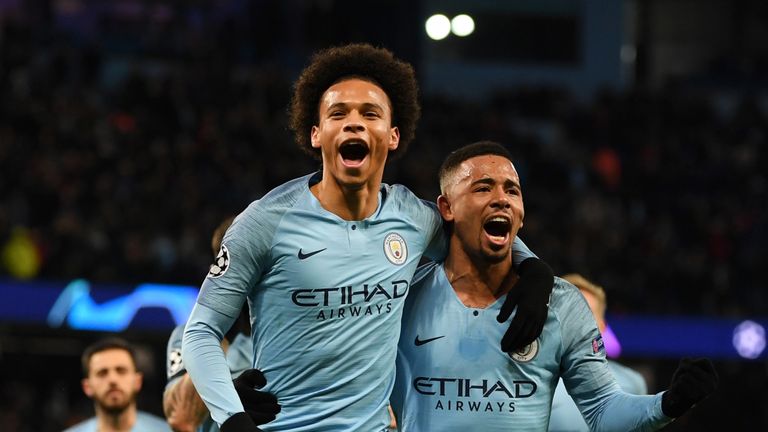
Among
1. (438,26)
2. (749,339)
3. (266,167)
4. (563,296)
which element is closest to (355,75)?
(563,296)

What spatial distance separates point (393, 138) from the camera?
4.36 metres

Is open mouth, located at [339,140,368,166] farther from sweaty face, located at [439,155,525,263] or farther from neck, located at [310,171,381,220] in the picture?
sweaty face, located at [439,155,525,263]

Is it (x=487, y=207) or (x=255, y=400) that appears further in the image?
(x=487, y=207)

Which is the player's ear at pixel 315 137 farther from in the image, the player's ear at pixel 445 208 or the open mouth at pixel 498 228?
the open mouth at pixel 498 228

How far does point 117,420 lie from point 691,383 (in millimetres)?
4257

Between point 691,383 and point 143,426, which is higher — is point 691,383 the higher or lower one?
the higher one

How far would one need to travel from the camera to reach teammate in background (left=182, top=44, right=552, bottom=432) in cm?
396

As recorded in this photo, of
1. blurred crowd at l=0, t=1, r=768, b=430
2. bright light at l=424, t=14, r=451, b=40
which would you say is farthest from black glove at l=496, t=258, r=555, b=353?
bright light at l=424, t=14, r=451, b=40

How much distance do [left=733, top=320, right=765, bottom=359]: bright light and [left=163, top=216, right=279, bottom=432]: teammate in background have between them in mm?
9911

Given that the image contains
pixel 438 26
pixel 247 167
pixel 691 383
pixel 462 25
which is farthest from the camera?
pixel 462 25

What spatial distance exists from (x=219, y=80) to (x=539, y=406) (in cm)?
1272

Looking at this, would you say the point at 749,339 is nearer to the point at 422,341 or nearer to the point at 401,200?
the point at 422,341

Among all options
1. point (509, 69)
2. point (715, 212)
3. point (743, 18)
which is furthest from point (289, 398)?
point (743, 18)

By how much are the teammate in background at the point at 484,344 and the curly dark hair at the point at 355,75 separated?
0.98 feet
